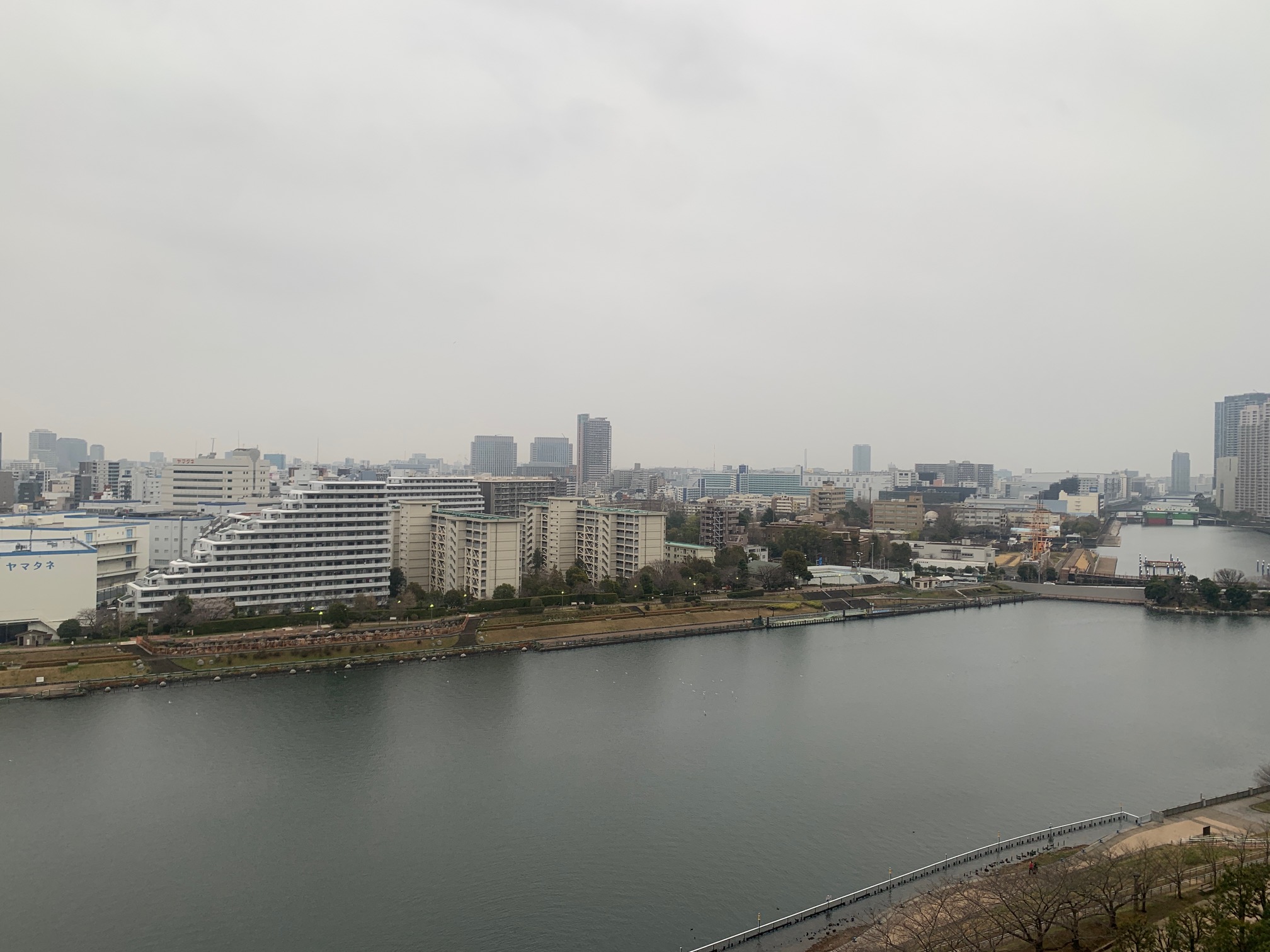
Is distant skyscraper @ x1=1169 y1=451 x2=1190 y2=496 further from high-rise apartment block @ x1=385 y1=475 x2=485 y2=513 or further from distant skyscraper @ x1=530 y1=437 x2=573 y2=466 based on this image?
high-rise apartment block @ x1=385 y1=475 x2=485 y2=513

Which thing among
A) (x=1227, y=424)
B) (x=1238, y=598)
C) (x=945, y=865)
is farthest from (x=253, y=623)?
(x=1227, y=424)

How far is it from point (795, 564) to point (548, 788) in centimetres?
1178

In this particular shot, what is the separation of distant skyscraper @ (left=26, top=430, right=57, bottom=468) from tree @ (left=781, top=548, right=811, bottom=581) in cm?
5636

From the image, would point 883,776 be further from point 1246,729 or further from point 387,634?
point 387,634

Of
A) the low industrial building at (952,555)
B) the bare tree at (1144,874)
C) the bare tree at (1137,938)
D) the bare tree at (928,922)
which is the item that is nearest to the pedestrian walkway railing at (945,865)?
the bare tree at (928,922)

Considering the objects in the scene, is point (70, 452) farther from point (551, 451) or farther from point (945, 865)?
point (945, 865)

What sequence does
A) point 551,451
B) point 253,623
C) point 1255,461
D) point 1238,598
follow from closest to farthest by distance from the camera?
point 253,623 < point 1238,598 < point 1255,461 < point 551,451

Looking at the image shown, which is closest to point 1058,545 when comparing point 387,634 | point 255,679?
point 387,634

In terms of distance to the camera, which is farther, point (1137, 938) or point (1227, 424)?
point (1227, 424)

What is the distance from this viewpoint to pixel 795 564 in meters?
17.7

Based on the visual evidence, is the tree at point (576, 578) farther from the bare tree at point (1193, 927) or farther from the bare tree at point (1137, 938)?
the bare tree at point (1193, 927)

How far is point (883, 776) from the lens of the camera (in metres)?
7.16

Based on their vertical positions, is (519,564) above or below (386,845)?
above

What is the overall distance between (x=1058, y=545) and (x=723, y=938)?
28880 millimetres
